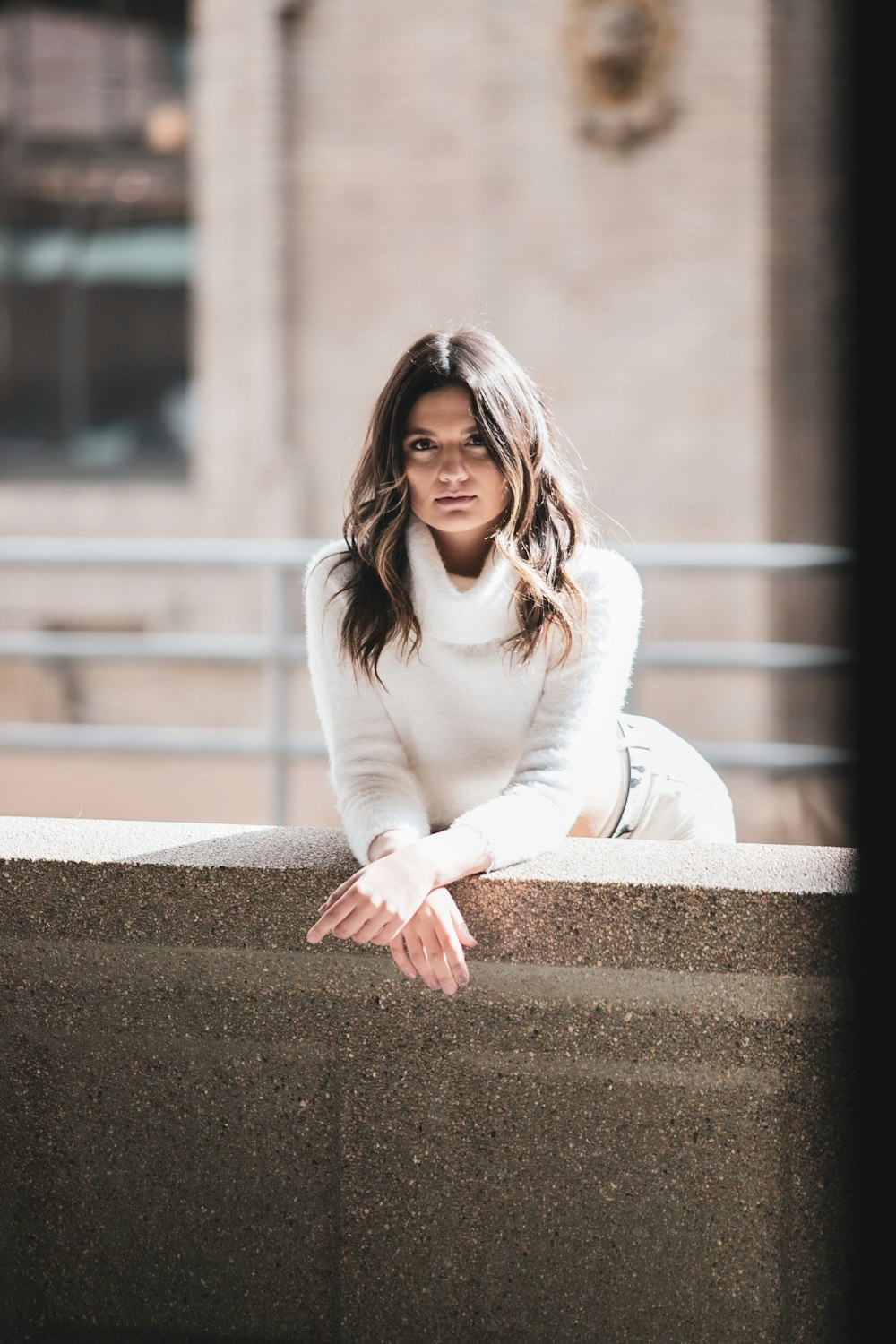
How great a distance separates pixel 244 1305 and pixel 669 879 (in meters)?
0.80

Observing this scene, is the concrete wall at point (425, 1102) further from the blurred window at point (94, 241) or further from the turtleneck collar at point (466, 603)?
the blurred window at point (94, 241)

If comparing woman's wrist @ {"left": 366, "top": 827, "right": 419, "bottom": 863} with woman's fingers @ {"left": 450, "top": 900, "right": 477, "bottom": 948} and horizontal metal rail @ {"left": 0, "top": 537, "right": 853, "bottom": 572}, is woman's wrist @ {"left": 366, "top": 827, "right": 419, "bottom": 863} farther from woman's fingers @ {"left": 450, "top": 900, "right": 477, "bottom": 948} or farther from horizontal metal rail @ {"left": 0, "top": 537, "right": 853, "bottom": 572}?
horizontal metal rail @ {"left": 0, "top": 537, "right": 853, "bottom": 572}

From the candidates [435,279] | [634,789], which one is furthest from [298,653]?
[634,789]

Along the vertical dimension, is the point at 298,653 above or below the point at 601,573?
below

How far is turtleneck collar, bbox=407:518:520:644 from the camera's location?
1852 mm

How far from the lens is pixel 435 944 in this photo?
1.62m

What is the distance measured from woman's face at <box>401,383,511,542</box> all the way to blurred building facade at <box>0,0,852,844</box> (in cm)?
391

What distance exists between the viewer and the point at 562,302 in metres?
6.11

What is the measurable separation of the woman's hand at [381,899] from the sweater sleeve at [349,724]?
178mm

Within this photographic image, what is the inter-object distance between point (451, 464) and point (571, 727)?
37 cm

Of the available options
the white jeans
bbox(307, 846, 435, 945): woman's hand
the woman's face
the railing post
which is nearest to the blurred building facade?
the railing post

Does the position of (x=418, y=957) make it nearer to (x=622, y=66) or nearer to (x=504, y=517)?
(x=504, y=517)

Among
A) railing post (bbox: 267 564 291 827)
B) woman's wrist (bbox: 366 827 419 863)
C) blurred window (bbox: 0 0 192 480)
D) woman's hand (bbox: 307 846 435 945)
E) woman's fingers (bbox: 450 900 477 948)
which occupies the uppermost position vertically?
blurred window (bbox: 0 0 192 480)

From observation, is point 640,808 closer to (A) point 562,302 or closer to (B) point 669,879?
(B) point 669,879
